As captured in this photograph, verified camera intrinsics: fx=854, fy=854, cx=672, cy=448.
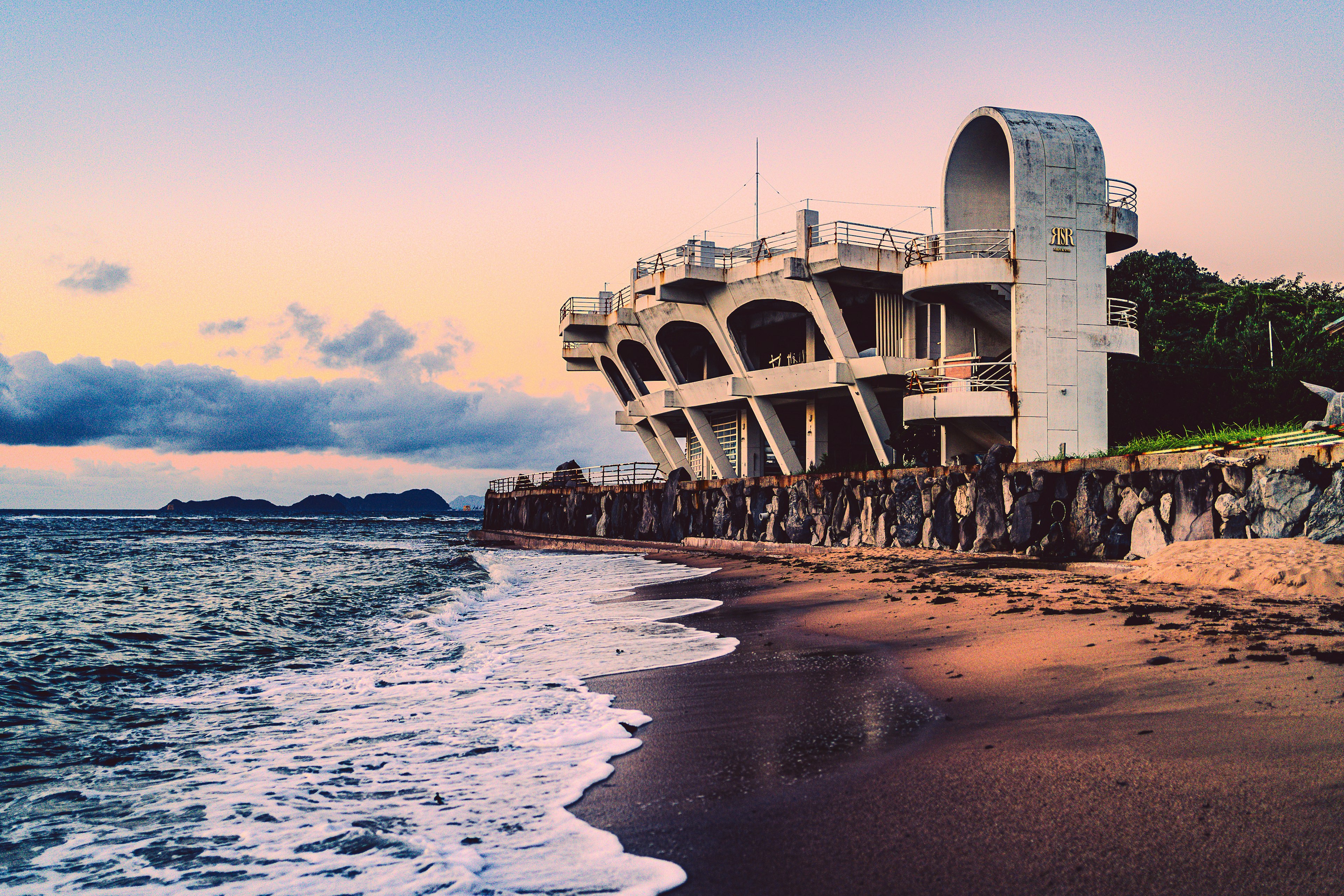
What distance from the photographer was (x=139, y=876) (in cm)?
354

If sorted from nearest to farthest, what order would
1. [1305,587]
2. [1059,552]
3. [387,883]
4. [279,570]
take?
[387,883]
[1305,587]
[1059,552]
[279,570]

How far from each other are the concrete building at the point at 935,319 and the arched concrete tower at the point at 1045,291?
4 centimetres

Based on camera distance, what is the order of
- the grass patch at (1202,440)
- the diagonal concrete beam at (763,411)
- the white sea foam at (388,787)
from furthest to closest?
1. the diagonal concrete beam at (763,411)
2. the grass patch at (1202,440)
3. the white sea foam at (388,787)

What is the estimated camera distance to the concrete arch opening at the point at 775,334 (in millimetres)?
33438

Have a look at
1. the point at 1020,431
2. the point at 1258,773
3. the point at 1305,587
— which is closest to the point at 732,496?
the point at 1020,431

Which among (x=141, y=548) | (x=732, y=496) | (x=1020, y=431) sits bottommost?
(x=141, y=548)

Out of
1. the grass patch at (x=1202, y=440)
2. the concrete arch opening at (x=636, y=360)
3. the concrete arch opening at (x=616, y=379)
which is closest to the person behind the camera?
the grass patch at (x=1202, y=440)

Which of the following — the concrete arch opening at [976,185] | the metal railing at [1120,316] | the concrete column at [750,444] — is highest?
the concrete arch opening at [976,185]

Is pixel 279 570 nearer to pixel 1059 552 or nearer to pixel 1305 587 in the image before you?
pixel 1059 552

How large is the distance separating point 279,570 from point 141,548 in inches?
659

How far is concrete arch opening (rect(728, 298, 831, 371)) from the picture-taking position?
1316 inches

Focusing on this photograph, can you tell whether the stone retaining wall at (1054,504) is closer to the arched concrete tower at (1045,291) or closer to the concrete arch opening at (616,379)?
the arched concrete tower at (1045,291)

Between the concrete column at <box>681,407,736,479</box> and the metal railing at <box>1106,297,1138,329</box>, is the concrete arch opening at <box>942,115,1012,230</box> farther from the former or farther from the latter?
the concrete column at <box>681,407,736,479</box>

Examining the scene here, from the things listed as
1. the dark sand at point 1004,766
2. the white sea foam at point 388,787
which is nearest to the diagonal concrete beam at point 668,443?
the white sea foam at point 388,787
